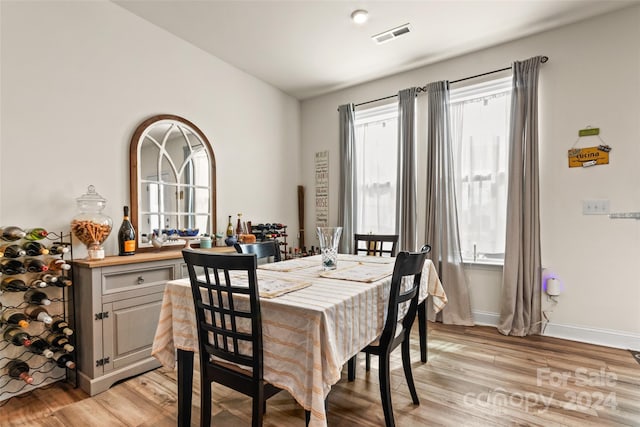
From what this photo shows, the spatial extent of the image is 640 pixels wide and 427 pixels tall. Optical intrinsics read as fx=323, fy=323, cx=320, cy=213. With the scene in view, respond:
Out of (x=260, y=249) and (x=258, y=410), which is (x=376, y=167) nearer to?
(x=260, y=249)

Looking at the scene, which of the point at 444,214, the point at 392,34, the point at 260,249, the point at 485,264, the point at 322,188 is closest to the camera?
the point at 260,249

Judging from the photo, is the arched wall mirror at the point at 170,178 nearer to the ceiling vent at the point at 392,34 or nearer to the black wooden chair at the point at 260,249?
the black wooden chair at the point at 260,249

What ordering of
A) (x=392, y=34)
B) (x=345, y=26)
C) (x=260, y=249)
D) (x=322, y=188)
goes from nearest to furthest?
1. (x=260, y=249)
2. (x=345, y=26)
3. (x=392, y=34)
4. (x=322, y=188)

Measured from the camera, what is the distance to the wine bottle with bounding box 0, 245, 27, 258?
6.37 feet

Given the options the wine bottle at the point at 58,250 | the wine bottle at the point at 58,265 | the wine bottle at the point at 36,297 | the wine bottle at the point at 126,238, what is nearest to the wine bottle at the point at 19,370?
the wine bottle at the point at 36,297

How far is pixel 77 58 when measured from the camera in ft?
7.86

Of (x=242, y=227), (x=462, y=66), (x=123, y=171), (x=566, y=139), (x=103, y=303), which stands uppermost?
(x=462, y=66)

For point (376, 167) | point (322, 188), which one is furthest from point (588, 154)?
point (322, 188)

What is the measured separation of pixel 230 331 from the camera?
1.32 m

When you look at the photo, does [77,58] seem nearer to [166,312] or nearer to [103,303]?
[103,303]

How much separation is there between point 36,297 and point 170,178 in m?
1.34

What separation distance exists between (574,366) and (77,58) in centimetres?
432

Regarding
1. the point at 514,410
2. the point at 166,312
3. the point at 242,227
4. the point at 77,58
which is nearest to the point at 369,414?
the point at 514,410

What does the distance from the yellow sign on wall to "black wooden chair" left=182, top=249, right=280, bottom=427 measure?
3.07 m
